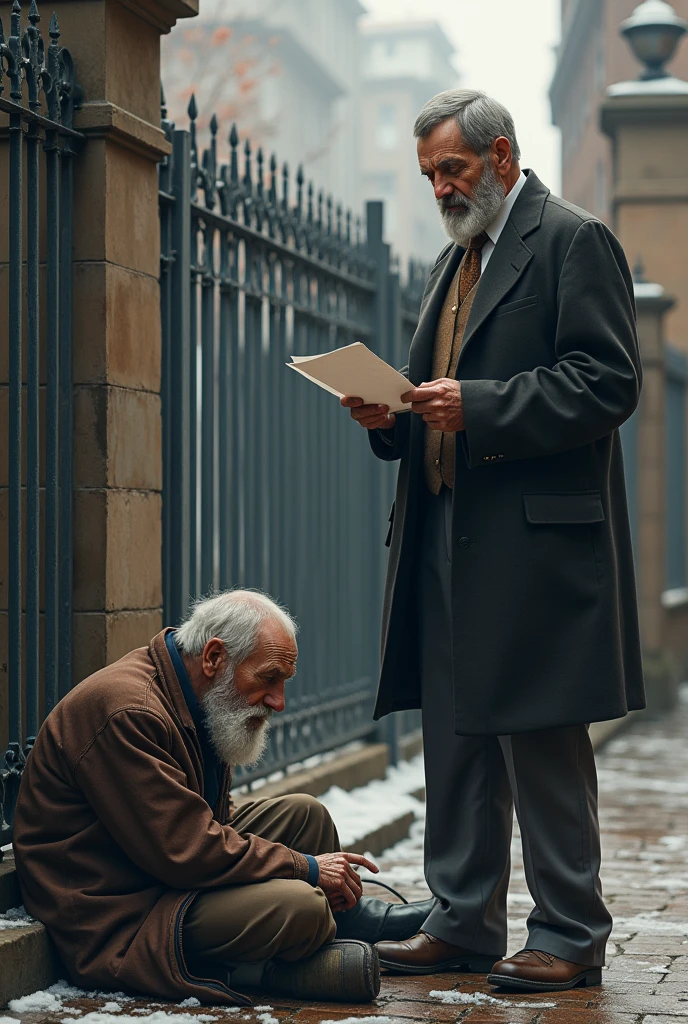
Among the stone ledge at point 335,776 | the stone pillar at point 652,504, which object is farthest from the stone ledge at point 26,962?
the stone pillar at point 652,504

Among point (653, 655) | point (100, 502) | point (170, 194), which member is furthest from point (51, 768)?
point (653, 655)

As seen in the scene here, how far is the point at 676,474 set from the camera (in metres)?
14.5

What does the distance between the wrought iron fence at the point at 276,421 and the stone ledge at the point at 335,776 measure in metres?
0.08

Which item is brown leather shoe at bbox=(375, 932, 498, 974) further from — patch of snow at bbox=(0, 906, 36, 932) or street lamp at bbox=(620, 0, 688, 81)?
street lamp at bbox=(620, 0, 688, 81)

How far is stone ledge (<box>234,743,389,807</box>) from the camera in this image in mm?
5902

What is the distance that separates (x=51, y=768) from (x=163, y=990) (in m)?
0.57

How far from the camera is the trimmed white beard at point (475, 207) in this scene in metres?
4.09

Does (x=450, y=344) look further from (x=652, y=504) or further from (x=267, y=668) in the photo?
(x=652, y=504)

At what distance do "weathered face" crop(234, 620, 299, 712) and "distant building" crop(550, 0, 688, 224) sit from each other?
22.5 m

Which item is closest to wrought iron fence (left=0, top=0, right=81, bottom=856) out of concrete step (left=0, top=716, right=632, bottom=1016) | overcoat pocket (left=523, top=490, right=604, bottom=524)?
concrete step (left=0, top=716, right=632, bottom=1016)

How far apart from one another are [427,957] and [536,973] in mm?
366

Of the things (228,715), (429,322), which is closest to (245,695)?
(228,715)

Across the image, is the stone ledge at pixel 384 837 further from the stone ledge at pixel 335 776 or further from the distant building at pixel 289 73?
the distant building at pixel 289 73

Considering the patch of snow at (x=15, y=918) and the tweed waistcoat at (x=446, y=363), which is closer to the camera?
the patch of snow at (x=15, y=918)
